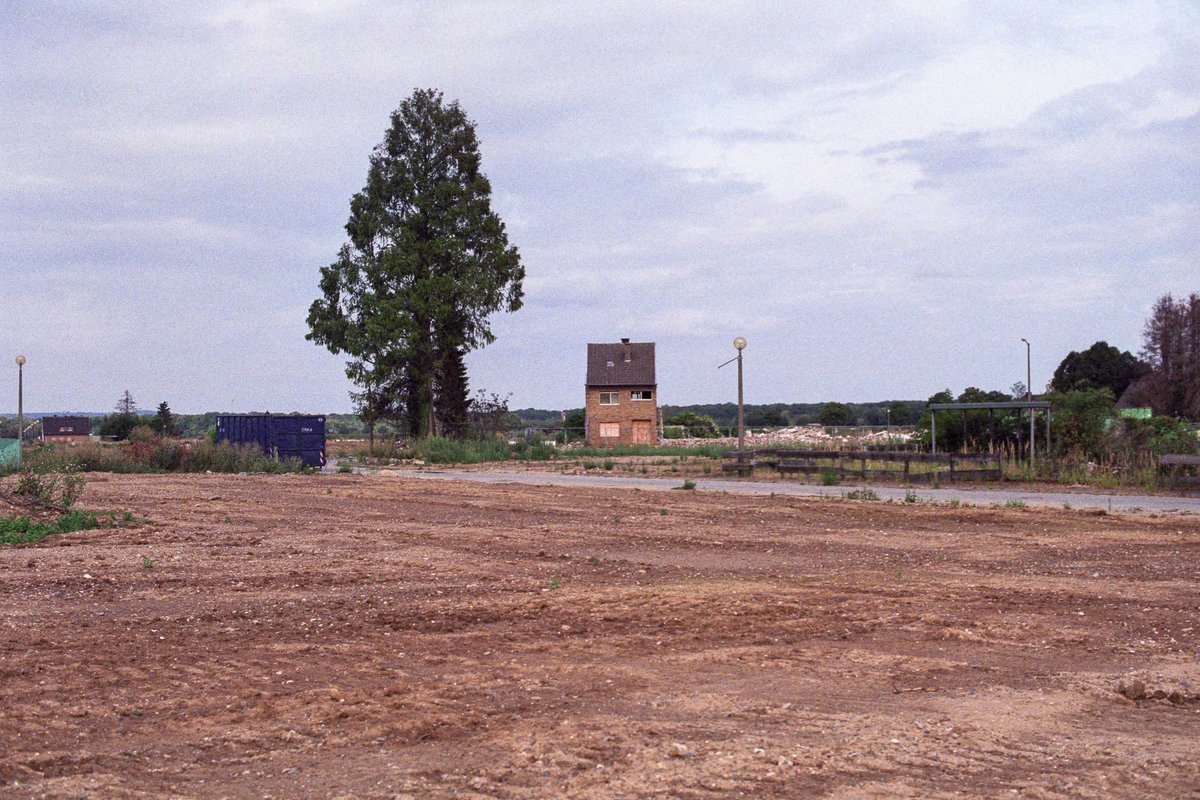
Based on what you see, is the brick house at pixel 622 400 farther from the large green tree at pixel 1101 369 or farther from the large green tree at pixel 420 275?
the large green tree at pixel 1101 369

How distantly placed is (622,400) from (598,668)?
68.3m

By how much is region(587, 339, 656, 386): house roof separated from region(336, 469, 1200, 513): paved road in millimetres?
39737

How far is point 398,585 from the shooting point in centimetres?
1204

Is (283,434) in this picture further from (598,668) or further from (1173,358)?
(1173,358)

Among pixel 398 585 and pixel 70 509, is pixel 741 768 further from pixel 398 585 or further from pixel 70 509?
pixel 70 509

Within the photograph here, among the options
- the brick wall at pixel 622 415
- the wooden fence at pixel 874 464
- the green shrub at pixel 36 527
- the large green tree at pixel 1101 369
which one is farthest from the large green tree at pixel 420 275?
the large green tree at pixel 1101 369

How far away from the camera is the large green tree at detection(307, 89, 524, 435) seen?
5784 centimetres

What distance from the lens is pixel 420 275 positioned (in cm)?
5875

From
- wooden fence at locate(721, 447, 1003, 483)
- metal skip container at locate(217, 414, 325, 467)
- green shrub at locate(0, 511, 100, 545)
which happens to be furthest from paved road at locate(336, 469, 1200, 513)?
green shrub at locate(0, 511, 100, 545)

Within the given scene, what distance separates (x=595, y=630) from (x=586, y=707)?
2.44 metres

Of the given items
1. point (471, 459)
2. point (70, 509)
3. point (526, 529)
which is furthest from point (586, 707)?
point (471, 459)

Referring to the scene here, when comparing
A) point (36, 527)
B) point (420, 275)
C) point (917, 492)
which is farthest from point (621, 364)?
point (36, 527)

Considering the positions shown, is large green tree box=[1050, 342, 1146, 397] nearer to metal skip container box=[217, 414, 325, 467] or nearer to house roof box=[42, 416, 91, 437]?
metal skip container box=[217, 414, 325, 467]

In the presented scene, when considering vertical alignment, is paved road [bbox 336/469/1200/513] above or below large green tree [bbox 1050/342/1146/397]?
below
